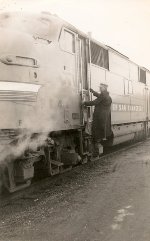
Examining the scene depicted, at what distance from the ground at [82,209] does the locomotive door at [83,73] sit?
4.66ft

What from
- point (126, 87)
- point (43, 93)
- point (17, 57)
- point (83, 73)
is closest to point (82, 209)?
point (43, 93)

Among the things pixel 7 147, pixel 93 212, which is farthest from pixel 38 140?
pixel 93 212

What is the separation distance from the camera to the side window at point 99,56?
10496 millimetres

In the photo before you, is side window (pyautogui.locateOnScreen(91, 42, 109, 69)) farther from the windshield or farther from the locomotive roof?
the windshield

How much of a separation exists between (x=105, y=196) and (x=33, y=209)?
1.36m

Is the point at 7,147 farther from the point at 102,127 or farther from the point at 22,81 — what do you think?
the point at 102,127

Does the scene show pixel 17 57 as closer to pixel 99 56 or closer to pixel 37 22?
pixel 37 22

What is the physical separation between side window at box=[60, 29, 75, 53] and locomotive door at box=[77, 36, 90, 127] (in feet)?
1.24

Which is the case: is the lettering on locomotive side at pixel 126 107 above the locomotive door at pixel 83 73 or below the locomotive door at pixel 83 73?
below

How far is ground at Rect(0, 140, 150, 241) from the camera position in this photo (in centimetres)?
496

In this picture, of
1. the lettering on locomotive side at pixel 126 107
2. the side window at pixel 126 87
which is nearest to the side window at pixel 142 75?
the lettering on locomotive side at pixel 126 107

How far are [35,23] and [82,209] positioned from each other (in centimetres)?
370

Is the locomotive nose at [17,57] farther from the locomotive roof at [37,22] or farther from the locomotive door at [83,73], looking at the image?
the locomotive door at [83,73]

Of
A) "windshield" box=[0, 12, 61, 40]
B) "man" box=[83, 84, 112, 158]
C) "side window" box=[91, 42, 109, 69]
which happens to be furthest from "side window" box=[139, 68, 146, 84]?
"windshield" box=[0, 12, 61, 40]
